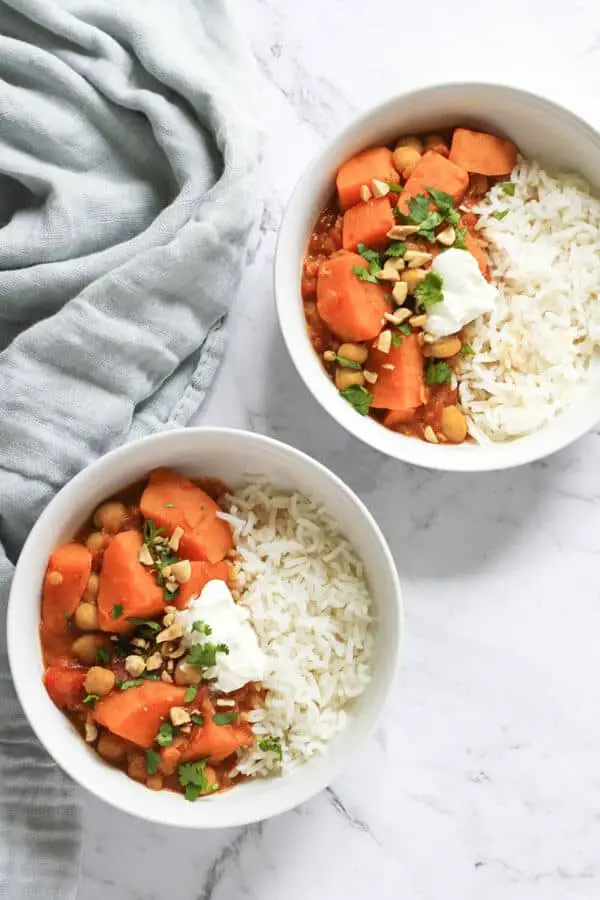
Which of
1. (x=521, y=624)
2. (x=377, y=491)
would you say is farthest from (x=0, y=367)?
(x=521, y=624)

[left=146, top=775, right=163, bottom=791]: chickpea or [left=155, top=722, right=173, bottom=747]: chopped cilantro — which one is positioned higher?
[left=155, top=722, right=173, bottom=747]: chopped cilantro

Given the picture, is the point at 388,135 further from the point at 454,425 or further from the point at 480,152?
the point at 454,425

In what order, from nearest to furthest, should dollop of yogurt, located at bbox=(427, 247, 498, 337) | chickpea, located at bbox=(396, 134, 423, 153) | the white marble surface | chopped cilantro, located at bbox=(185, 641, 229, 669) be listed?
chopped cilantro, located at bbox=(185, 641, 229, 669)
dollop of yogurt, located at bbox=(427, 247, 498, 337)
chickpea, located at bbox=(396, 134, 423, 153)
the white marble surface

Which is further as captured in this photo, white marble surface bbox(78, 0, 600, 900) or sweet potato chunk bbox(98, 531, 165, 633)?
white marble surface bbox(78, 0, 600, 900)

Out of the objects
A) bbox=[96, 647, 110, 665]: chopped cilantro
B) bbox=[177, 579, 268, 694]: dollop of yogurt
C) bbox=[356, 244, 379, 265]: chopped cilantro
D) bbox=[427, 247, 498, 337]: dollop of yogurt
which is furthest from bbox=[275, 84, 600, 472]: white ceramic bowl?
bbox=[96, 647, 110, 665]: chopped cilantro

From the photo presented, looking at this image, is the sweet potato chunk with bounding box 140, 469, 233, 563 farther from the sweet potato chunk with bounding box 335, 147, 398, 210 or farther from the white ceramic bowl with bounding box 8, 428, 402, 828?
the sweet potato chunk with bounding box 335, 147, 398, 210

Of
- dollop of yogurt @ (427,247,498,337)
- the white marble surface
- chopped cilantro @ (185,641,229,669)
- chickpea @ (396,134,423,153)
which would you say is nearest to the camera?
chopped cilantro @ (185,641,229,669)

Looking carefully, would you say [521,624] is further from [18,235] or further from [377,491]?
[18,235]

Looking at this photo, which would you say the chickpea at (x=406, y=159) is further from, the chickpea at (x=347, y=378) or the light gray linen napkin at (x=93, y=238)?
the chickpea at (x=347, y=378)
